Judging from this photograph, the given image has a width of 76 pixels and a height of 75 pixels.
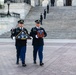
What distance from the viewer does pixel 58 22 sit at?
42.1m

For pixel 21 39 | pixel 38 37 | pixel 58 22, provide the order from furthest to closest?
pixel 58 22
pixel 38 37
pixel 21 39

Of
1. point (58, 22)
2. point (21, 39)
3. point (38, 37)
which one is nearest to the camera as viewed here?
point (21, 39)

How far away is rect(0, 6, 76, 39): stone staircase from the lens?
120 feet

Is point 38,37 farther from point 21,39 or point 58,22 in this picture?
point 58,22

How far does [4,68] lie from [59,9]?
36748 millimetres

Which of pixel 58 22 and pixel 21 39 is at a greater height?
pixel 21 39

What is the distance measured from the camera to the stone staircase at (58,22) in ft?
120

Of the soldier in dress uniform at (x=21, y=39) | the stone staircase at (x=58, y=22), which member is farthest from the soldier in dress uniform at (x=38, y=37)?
the stone staircase at (x=58, y=22)

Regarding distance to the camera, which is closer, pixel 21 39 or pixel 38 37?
pixel 21 39

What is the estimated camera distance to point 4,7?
49156 millimetres

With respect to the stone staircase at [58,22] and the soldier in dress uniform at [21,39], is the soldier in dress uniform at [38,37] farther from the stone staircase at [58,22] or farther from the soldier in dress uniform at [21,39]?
the stone staircase at [58,22]

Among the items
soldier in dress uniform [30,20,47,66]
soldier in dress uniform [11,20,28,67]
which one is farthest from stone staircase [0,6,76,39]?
soldier in dress uniform [11,20,28,67]

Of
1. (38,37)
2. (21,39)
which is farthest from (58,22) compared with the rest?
(21,39)

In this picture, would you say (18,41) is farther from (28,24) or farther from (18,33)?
(28,24)
